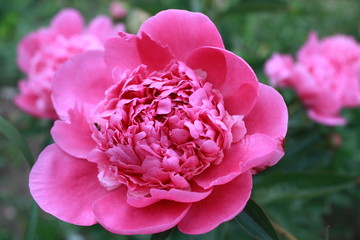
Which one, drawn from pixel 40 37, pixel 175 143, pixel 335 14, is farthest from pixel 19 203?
pixel 335 14

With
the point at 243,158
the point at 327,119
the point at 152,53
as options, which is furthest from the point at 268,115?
the point at 327,119

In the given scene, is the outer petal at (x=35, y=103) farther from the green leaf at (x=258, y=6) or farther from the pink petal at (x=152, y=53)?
the green leaf at (x=258, y=6)

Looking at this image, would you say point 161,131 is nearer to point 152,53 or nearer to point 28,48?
point 152,53

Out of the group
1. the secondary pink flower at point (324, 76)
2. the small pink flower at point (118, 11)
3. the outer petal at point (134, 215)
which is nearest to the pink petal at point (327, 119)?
the secondary pink flower at point (324, 76)

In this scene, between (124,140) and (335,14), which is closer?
(124,140)

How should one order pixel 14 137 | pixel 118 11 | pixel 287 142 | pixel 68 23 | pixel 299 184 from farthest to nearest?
1. pixel 118 11
2. pixel 287 142
3. pixel 68 23
4. pixel 299 184
5. pixel 14 137

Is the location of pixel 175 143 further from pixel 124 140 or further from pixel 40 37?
pixel 40 37

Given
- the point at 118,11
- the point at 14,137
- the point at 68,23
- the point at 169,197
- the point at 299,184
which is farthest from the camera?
the point at 118,11
